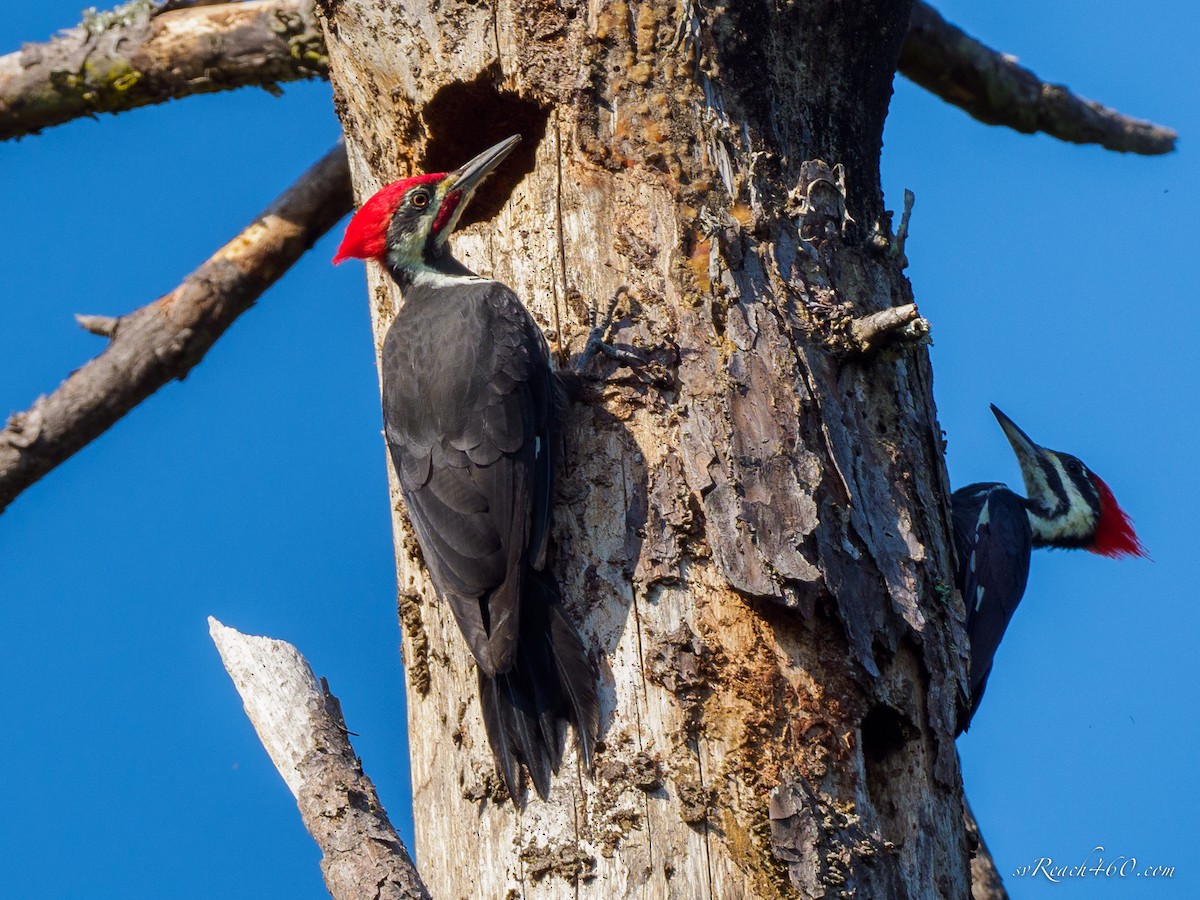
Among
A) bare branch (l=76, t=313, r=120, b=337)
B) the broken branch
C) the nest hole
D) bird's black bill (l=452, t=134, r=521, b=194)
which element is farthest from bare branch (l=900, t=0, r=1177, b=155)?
bare branch (l=76, t=313, r=120, b=337)

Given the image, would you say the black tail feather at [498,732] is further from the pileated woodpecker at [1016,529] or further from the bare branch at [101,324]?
the bare branch at [101,324]

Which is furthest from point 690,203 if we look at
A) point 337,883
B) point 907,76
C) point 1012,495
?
point 907,76

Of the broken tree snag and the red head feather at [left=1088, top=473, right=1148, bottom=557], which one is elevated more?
the red head feather at [left=1088, top=473, right=1148, bottom=557]

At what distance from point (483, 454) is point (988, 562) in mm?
1835

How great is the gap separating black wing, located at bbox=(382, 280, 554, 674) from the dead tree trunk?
9 centimetres

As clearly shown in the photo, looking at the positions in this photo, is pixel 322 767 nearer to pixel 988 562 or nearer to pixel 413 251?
pixel 413 251

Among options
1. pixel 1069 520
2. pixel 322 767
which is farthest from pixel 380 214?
pixel 1069 520

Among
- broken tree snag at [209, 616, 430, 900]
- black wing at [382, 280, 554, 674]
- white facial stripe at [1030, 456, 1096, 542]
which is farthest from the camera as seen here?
white facial stripe at [1030, 456, 1096, 542]

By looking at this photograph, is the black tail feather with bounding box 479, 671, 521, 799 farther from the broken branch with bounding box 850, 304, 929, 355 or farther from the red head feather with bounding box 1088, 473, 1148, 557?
the red head feather with bounding box 1088, 473, 1148, 557

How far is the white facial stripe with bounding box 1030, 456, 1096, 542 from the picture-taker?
5211mm

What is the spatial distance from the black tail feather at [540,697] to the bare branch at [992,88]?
311 cm

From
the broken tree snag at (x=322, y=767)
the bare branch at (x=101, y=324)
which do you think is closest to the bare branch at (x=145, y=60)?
the bare branch at (x=101, y=324)

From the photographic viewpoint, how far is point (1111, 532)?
206 inches

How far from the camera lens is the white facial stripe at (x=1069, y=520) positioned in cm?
521
